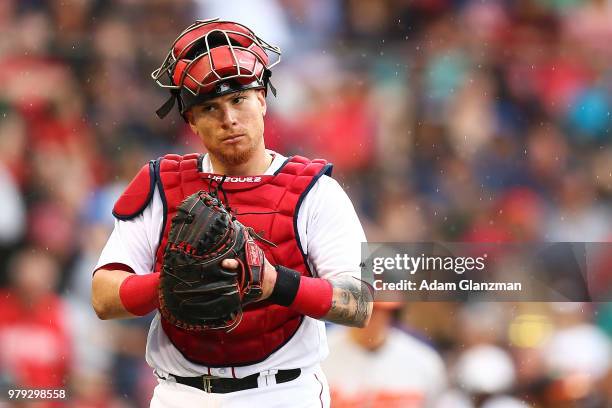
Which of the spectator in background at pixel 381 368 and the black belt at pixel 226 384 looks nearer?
the black belt at pixel 226 384

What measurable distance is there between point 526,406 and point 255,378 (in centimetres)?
235

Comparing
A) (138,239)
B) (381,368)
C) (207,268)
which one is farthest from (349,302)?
(381,368)

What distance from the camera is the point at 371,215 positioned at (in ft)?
14.2

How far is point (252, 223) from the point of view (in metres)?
2.21

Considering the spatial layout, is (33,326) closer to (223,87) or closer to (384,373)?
(384,373)

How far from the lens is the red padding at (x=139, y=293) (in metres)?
2.10

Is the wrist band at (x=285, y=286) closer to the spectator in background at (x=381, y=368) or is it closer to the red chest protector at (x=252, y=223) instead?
the red chest protector at (x=252, y=223)

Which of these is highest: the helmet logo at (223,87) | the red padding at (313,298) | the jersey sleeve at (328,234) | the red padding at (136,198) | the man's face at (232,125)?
the helmet logo at (223,87)

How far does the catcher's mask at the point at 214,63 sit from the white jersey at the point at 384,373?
72.2 inches

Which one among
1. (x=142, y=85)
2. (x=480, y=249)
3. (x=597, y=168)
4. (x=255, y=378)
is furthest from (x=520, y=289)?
(x=255, y=378)

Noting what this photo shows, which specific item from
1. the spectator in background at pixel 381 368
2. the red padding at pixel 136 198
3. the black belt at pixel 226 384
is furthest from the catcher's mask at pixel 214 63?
the spectator in background at pixel 381 368

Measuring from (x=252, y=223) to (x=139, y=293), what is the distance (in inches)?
11.7

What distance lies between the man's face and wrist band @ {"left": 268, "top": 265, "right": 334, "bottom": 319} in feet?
1.04

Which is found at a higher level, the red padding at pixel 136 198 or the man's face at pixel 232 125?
the man's face at pixel 232 125
